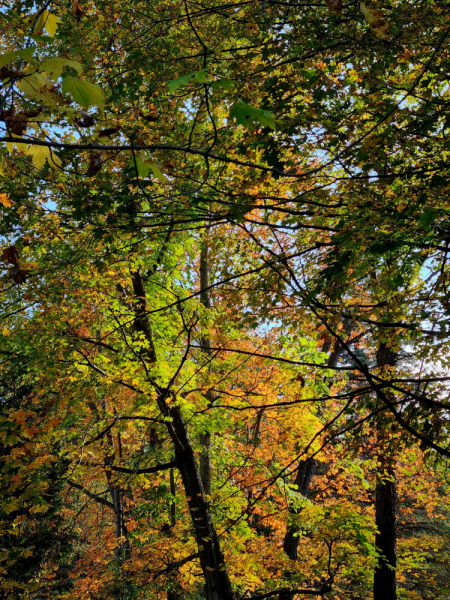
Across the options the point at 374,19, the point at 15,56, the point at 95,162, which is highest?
the point at 374,19

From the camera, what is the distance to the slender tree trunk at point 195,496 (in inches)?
235

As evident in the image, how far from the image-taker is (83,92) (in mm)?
1170

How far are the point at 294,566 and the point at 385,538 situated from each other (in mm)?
1890

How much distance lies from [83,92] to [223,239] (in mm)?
4204

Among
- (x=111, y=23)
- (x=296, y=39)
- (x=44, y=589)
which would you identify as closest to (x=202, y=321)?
(x=296, y=39)

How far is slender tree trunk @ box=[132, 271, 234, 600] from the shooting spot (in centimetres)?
598

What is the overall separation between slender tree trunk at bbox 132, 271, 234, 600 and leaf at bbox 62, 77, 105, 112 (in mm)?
4627

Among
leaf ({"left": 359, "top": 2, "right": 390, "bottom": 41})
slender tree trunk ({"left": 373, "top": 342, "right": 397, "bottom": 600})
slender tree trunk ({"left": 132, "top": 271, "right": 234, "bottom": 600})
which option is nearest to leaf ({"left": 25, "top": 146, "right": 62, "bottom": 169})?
leaf ({"left": 359, "top": 2, "right": 390, "bottom": 41})

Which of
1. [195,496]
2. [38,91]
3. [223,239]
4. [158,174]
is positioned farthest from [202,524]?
[38,91]

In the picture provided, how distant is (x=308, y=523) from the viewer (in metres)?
6.48

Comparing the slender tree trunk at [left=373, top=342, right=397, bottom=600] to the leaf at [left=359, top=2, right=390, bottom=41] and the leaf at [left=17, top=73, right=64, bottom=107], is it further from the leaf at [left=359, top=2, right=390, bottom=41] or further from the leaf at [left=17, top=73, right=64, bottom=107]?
the leaf at [left=17, top=73, right=64, bottom=107]

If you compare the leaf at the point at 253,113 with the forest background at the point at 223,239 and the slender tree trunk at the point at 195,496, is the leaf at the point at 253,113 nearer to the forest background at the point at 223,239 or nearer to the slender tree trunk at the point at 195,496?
the forest background at the point at 223,239

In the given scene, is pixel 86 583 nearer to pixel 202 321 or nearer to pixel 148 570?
pixel 148 570

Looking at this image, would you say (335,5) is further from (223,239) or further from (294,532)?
(294,532)
